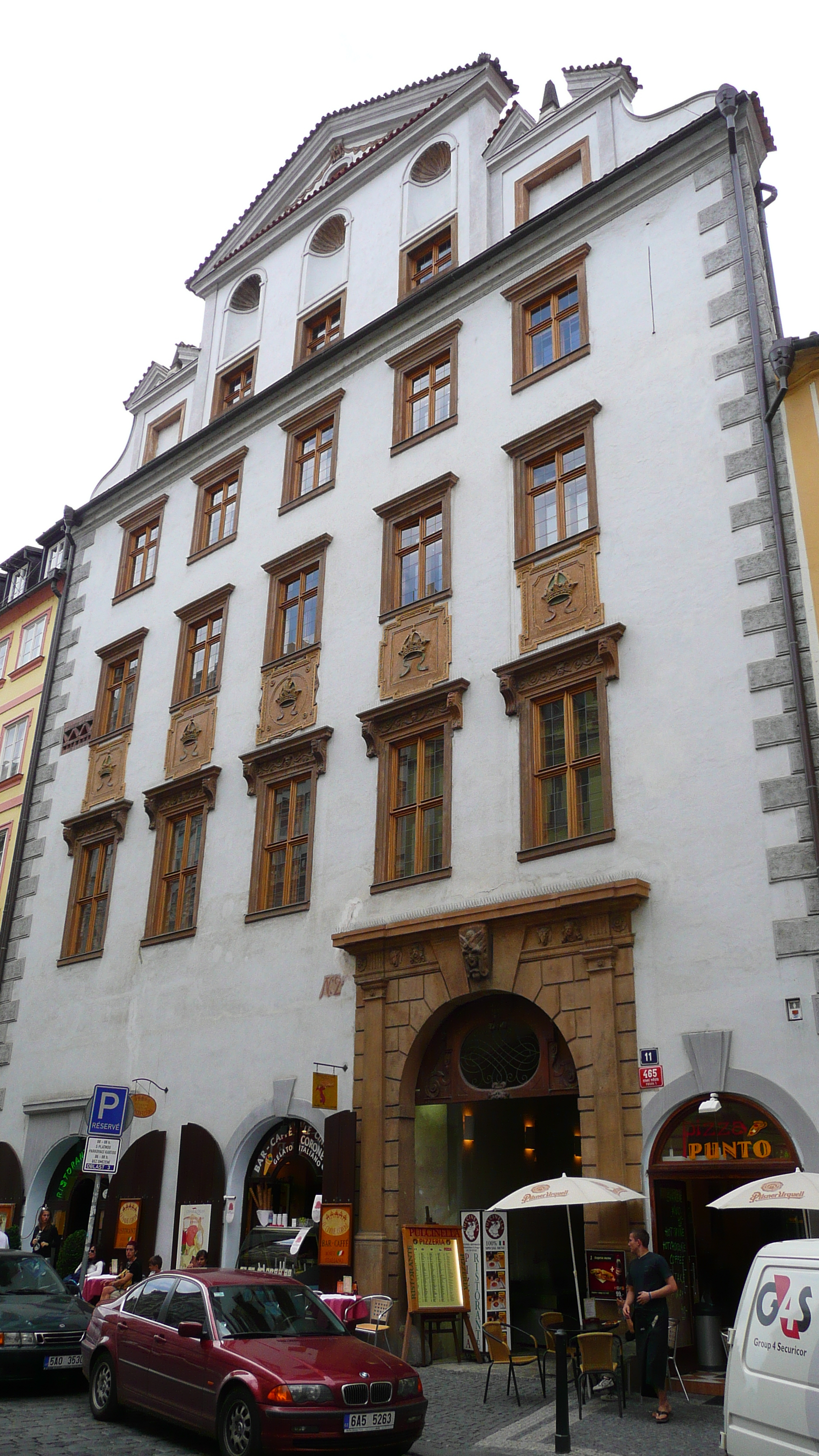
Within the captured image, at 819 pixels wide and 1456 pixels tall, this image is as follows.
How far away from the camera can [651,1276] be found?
12.0 meters

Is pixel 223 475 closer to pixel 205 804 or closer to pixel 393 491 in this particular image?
pixel 393 491

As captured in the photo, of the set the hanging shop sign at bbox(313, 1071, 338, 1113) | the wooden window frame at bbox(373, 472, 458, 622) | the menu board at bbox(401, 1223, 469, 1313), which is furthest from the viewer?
the wooden window frame at bbox(373, 472, 458, 622)

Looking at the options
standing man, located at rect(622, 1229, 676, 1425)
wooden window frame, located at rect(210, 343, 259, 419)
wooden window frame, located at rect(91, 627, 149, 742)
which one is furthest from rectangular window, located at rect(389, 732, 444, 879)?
wooden window frame, located at rect(210, 343, 259, 419)

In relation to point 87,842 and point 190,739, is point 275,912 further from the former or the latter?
point 87,842

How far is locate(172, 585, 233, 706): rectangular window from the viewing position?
2334 cm

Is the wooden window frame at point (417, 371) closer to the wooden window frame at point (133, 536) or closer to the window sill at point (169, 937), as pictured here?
the wooden window frame at point (133, 536)

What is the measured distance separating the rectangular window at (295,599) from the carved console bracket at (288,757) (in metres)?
1.94

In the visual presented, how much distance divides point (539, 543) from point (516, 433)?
2236mm

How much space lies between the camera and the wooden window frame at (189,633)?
2303 centimetres

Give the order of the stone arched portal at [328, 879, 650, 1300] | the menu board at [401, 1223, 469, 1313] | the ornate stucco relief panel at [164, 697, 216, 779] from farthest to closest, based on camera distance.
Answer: the ornate stucco relief panel at [164, 697, 216, 779], the menu board at [401, 1223, 469, 1313], the stone arched portal at [328, 879, 650, 1300]

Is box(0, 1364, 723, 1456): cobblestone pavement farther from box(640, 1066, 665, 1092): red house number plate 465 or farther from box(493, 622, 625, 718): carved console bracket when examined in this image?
box(493, 622, 625, 718): carved console bracket

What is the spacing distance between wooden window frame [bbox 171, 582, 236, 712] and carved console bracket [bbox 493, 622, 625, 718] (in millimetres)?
7316

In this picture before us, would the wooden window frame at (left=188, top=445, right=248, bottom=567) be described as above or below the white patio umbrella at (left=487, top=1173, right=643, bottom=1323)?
above

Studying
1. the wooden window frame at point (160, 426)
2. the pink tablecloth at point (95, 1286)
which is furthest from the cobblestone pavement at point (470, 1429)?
the wooden window frame at point (160, 426)
